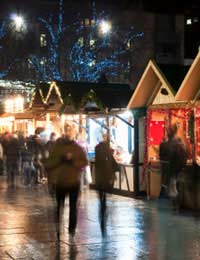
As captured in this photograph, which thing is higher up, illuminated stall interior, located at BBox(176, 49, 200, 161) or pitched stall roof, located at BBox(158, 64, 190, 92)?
pitched stall roof, located at BBox(158, 64, 190, 92)

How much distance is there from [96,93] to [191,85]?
177 inches

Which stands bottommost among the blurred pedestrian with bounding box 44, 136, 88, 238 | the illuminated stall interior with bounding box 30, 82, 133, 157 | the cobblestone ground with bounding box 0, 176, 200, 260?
the cobblestone ground with bounding box 0, 176, 200, 260

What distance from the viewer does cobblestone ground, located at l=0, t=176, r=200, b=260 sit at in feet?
26.5

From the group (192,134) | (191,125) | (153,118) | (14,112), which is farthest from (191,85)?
(14,112)

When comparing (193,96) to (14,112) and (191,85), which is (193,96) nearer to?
(191,85)

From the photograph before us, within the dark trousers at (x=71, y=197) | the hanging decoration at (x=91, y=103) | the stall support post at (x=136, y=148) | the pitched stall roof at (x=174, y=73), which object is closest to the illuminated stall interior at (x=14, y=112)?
the hanging decoration at (x=91, y=103)

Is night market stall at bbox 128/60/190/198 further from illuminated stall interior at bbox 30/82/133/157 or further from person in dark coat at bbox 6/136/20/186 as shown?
person in dark coat at bbox 6/136/20/186

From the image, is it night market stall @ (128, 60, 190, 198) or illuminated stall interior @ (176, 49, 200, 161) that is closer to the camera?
illuminated stall interior @ (176, 49, 200, 161)

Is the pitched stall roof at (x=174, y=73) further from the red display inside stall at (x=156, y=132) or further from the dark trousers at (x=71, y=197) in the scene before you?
the dark trousers at (x=71, y=197)

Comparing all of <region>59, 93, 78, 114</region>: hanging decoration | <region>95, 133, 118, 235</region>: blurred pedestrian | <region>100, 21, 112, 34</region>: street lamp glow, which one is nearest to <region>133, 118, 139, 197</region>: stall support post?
<region>59, 93, 78, 114</region>: hanging decoration

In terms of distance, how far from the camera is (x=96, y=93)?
16484 millimetres

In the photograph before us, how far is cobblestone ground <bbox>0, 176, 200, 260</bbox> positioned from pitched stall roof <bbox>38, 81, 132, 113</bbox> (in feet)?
12.0

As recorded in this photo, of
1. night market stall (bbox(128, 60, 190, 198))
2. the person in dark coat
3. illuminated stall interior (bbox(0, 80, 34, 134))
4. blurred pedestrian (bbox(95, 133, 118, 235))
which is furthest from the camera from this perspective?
illuminated stall interior (bbox(0, 80, 34, 134))

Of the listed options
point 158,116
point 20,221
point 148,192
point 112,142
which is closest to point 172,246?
point 20,221
